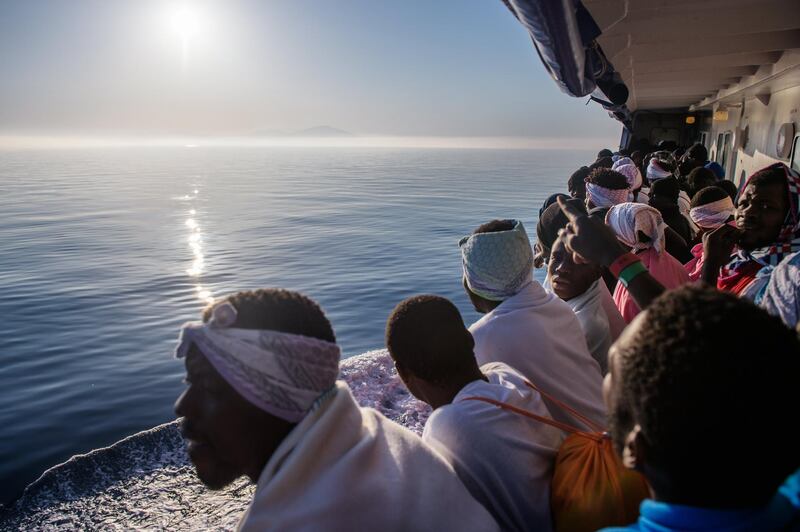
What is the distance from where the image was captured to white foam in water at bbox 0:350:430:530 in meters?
3.76

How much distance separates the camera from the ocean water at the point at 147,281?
21.0 ft

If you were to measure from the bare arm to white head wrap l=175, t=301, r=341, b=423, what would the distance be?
107 cm

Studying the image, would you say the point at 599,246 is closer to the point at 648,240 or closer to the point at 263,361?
the point at 263,361

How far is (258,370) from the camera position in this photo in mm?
1508

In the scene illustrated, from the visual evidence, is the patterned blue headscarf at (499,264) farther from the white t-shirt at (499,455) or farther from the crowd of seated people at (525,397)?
the white t-shirt at (499,455)

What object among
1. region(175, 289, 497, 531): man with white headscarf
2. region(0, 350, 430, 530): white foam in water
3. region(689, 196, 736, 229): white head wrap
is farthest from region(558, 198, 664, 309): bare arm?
region(689, 196, 736, 229): white head wrap

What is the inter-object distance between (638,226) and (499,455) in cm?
230

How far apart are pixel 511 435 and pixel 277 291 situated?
0.84 m

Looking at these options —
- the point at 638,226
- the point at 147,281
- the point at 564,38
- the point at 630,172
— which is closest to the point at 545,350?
the point at 638,226

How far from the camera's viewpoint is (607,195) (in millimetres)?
5164

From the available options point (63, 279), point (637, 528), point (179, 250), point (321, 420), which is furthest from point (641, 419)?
point (179, 250)

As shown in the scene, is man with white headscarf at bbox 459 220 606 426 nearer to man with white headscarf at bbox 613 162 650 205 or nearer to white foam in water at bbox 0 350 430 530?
white foam in water at bbox 0 350 430 530

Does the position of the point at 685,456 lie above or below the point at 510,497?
above

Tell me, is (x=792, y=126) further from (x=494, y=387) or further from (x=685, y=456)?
(x=685, y=456)
